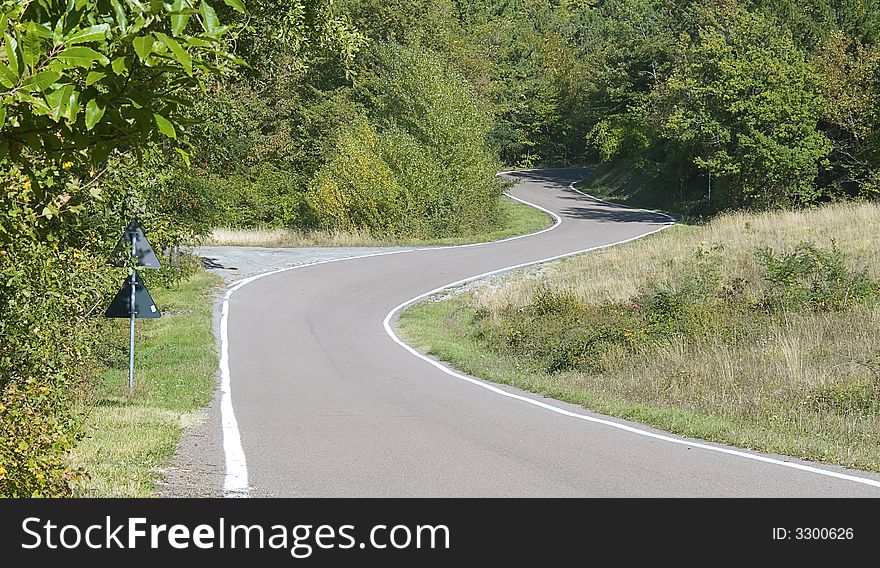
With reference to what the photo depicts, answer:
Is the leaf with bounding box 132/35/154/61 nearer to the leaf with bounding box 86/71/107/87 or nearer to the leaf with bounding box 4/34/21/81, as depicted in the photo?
the leaf with bounding box 86/71/107/87

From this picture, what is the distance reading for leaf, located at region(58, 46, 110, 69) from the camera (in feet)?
10.7

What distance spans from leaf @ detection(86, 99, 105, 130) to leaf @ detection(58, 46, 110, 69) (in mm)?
257

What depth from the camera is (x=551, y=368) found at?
18047 mm

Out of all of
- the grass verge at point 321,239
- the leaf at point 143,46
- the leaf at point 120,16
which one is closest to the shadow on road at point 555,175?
the grass verge at point 321,239

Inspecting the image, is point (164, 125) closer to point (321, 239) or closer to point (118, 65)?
point (118, 65)

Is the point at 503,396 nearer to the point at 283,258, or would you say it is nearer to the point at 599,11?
the point at 283,258

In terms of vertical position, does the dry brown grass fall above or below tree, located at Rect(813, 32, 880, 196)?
below

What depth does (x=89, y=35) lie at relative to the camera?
3342 millimetres

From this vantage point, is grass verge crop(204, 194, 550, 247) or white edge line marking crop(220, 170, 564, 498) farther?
grass verge crop(204, 194, 550, 247)

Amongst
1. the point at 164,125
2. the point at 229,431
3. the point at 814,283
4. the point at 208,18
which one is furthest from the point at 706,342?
the point at 208,18

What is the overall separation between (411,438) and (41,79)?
798 centimetres

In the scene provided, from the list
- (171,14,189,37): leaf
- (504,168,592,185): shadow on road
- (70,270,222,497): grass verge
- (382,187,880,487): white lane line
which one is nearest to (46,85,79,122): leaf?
(171,14,189,37): leaf

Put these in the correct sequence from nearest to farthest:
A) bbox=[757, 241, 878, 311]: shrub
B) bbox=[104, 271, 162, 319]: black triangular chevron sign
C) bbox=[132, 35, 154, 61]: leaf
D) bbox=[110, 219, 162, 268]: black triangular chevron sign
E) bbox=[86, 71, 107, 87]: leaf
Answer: bbox=[132, 35, 154, 61]: leaf, bbox=[86, 71, 107, 87]: leaf, bbox=[104, 271, 162, 319]: black triangular chevron sign, bbox=[110, 219, 162, 268]: black triangular chevron sign, bbox=[757, 241, 878, 311]: shrub

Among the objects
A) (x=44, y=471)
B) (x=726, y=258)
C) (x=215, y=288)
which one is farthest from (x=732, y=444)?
(x=215, y=288)
